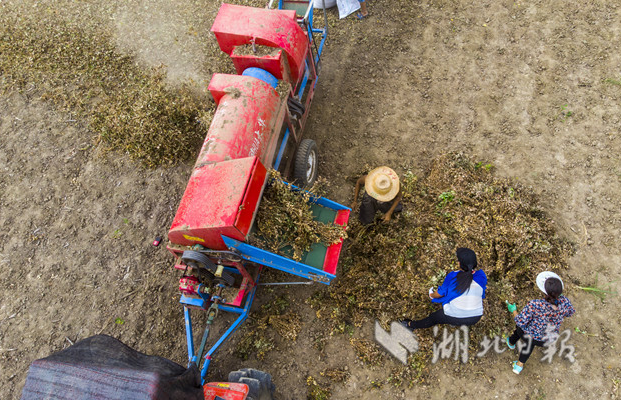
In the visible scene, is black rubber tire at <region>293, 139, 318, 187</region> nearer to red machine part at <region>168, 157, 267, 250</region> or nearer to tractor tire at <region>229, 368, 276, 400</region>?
red machine part at <region>168, 157, 267, 250</region>

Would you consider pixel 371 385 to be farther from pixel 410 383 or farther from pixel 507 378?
pixel 507 378

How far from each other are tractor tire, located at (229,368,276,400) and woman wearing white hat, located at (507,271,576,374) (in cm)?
300

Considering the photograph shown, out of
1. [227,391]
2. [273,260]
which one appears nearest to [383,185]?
[273,260]

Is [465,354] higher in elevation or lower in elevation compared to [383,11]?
lower

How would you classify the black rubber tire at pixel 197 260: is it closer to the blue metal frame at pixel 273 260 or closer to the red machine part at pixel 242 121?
the blue metal frame at pixel 273 260

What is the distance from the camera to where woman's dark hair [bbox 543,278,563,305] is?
3.69 meters

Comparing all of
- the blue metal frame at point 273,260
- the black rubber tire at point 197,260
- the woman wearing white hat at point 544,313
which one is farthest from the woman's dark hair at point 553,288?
the black rubber tire at point 197,260

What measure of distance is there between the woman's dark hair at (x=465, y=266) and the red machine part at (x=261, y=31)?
10.8 feet

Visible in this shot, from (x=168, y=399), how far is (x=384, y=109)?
5576 millimetres

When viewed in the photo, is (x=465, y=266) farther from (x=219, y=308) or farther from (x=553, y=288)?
(x=219, y=308)

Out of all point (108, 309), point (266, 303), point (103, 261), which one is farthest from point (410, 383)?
point (103, 261)

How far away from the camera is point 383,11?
25.3ft

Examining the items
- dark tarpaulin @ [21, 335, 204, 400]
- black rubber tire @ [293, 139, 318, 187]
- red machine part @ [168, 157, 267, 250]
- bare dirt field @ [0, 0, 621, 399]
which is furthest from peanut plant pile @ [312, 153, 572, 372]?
dark tarpaulin @ [21, 335, 204, 400]

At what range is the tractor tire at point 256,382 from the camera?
151 inches
